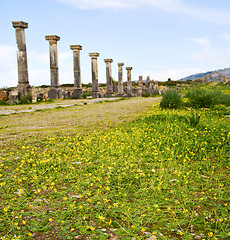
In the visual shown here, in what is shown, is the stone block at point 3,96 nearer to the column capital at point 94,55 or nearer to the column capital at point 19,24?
the column capital at point 19,24

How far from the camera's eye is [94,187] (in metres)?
3.67

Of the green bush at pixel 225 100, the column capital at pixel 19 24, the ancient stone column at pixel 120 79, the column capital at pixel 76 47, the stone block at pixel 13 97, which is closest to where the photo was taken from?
the green bush at pixel 225 100

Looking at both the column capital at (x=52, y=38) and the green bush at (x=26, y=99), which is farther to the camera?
the column capital at (x=52, y=38)

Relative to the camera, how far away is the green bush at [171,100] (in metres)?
11.8

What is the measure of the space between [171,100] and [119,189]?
8.93 m

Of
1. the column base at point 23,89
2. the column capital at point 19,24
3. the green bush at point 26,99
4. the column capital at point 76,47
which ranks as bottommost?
the green bush at point 26,99

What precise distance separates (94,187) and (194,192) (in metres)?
1.41

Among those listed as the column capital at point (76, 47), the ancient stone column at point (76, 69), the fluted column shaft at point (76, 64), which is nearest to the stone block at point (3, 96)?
the ancient stone column at point (76, 69)

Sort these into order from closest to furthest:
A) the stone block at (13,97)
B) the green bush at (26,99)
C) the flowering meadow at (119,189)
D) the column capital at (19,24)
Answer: the flowering meadow at (119,189) < the green bush at (26,99) < the stone block at (13,97) < the column capital at (19,24)

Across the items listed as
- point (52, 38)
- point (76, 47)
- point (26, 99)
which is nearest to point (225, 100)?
point (26, 99)

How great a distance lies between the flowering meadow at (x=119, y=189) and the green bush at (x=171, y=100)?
5805mm

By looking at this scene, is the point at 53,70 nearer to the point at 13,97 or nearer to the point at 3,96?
the point at 3,96

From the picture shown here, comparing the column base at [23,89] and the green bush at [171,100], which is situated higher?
the column base at [23,89]

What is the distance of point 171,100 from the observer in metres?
11.9
